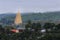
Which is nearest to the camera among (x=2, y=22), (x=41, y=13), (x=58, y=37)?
(x=58, y=37)

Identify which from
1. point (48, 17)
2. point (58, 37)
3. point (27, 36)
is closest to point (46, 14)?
point (48, 17)

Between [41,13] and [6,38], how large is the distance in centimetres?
722

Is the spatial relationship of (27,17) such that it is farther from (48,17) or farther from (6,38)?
(6,38)

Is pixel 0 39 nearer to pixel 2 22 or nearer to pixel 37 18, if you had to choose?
pixel 2 22

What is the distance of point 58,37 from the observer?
1017 cm

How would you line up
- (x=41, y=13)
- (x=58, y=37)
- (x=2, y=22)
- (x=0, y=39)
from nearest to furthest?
(x=58, y=37) → (x=0, y=39) → (x=2, y=22) → (x=41, y=13)

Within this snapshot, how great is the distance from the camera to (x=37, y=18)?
18.6m

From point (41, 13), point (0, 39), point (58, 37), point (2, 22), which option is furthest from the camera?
point (41, 13)

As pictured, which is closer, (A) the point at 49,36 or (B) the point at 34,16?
(A) the point at 49,36

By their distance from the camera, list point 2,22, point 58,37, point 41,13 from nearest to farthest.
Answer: point 58,37
point 2,22
point 41,13

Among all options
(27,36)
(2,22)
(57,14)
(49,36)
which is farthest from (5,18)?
(49,36)

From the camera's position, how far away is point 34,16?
1891 cm

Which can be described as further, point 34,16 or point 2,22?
point 34,16

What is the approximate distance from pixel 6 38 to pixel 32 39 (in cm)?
128
